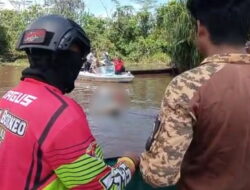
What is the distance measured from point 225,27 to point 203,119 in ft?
1.02

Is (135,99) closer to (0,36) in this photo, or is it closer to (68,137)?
(68,137)

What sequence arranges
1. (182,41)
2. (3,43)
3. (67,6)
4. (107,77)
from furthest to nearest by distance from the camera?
(67,6) < (3,43) < (182,41) < (107,77)

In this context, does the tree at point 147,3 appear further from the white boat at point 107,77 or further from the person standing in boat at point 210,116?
the person standing in boat at point 210,116

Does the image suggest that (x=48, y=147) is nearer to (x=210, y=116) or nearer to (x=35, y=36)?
(x=35, y=36)

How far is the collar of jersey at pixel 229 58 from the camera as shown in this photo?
5.11ft

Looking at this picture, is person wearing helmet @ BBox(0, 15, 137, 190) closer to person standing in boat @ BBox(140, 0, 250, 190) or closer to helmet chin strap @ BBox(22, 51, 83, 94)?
helmet chin strap @ BBox(22, 51, 83, 94)

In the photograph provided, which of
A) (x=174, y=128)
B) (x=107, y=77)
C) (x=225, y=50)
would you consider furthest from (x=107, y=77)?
(x=174, y=128)

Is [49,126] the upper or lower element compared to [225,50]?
lower

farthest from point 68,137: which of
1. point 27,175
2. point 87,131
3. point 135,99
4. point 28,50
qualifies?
point 135,99

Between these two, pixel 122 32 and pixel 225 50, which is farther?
pixel 122 32

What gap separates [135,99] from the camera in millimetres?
14039

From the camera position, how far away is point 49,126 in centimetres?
143

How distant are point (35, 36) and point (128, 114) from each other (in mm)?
9885

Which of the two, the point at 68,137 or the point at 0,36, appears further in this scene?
the point at 0,36
